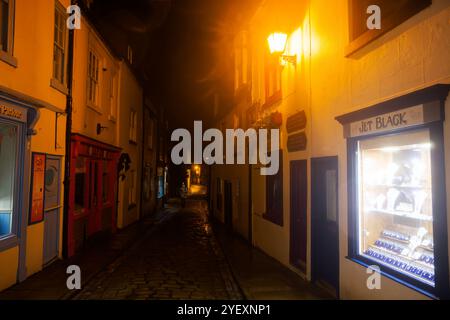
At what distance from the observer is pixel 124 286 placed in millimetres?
→ 7336

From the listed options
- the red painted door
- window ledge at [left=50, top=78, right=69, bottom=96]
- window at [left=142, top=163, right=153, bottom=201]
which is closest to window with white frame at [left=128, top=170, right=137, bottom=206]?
window at [left=142, top=163, right=153, bottom=201]

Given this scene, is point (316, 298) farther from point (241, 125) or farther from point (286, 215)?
point (241, 125)

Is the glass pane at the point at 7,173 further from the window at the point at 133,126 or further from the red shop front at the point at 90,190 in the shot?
the window at the point at 133,126

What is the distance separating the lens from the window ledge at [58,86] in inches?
337

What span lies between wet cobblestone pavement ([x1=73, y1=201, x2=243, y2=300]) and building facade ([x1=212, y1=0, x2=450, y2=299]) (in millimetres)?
1893

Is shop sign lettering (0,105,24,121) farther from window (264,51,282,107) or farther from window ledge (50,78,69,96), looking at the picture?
window (264,51,282,107)

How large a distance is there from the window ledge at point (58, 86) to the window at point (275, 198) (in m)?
5.97

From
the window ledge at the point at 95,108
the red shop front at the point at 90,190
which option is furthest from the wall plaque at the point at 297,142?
the window ledge at the point at 95,108

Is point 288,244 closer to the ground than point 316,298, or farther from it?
farther from it

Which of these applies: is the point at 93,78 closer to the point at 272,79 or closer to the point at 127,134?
the point at 127,134

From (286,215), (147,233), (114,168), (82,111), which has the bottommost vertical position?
(147,233)

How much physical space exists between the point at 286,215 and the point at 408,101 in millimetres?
5240

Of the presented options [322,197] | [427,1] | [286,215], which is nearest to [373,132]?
[427,1]

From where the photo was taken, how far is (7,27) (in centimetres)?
677
